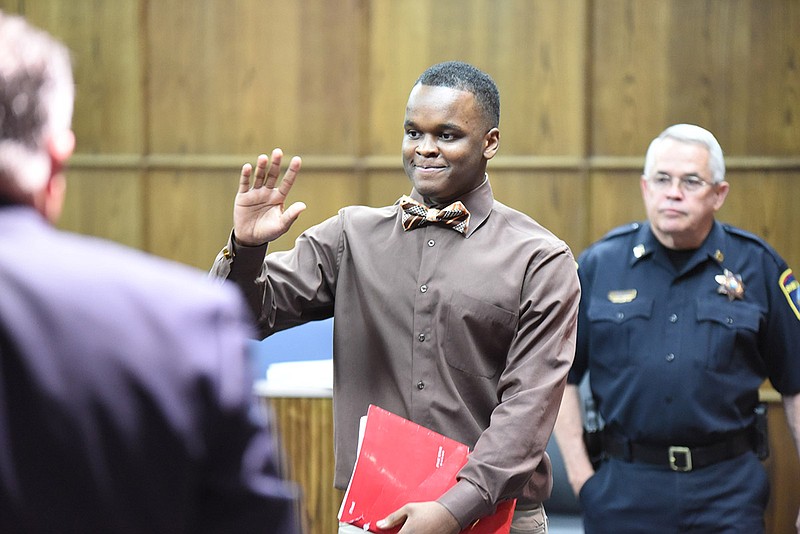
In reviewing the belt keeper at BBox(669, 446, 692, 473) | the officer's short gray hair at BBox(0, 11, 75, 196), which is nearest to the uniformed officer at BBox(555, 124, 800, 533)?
the belt keeper at BBox(669, 446, 692, 473)

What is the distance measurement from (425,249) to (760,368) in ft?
4.35

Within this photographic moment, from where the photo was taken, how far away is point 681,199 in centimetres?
319

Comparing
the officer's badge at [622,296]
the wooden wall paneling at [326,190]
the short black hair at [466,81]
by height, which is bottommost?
the officer's badge at [622,296]

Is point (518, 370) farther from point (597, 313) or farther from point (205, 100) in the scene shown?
point (205, 100)

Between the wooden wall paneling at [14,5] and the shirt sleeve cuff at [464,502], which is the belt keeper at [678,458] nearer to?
the shirt sleeve cuff at [464,502]

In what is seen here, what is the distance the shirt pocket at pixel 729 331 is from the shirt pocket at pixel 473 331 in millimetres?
1100

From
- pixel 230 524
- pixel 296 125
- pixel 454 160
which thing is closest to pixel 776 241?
pixel 296 125

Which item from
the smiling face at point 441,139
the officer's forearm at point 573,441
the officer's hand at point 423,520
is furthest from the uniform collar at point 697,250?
the officer's hand at point 423,520

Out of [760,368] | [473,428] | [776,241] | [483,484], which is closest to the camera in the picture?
[483,484]

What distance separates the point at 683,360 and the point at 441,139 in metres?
1.18

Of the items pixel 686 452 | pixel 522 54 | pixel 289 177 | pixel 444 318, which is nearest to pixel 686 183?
pixel 686 452

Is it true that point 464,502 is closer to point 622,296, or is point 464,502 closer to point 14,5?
point 622,296

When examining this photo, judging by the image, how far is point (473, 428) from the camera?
221 cm

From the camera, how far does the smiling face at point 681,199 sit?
3.19m
